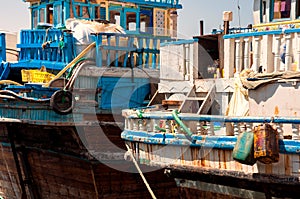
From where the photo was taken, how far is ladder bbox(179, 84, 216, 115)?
8.18 metres

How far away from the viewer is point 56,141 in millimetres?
11445

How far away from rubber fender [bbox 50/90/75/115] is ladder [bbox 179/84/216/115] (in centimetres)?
272

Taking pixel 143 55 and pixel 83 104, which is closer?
pixel 83 104

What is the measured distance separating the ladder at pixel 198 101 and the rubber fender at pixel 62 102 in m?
2.72

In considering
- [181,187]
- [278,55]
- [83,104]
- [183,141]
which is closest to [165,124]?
[183,141]

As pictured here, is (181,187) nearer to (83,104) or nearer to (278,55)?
(278,55)

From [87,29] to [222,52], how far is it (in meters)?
3.60

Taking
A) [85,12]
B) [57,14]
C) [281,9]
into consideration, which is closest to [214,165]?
[281,9]

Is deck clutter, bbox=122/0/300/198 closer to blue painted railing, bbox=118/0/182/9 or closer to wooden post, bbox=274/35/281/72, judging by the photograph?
wooden post, bbox=274/35/281/72

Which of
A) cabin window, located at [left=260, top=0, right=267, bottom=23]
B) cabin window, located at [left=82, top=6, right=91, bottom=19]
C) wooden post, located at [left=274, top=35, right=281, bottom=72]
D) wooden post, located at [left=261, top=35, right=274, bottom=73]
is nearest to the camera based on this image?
wooden post, located at [left=274, top=35, right=281, bottom=72]

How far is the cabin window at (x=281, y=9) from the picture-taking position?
357 inches

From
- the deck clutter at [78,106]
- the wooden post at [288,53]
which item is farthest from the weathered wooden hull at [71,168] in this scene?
the wooden post at [288,53]

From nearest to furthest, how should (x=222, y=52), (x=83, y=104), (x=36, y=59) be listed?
(x=222, y=52) → (x=83, y=104) → (x=36, y=59)

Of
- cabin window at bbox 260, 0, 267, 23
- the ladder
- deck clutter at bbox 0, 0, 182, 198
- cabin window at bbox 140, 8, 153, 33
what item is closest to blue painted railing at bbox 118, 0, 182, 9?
cabin window at bbox 140, 8, 153, 33
